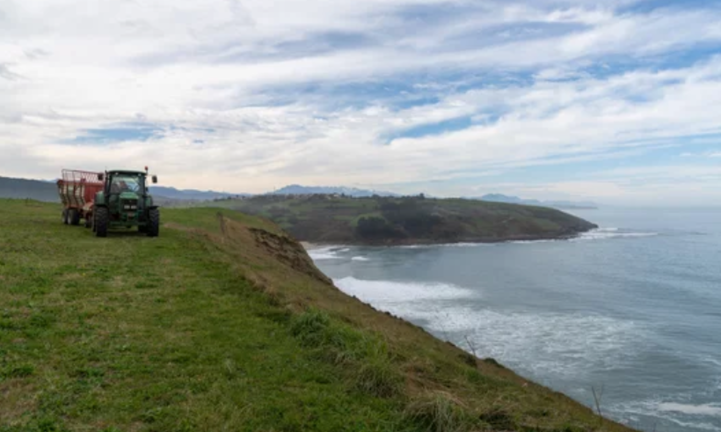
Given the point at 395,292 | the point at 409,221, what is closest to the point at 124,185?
the point at 395,292

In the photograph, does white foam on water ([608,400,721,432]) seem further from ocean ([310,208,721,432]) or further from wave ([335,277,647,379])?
wave ([335,277,647,379])

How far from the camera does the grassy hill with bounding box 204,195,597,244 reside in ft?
338

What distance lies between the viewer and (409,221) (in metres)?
110

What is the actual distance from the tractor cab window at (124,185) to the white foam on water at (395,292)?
19.4 meters

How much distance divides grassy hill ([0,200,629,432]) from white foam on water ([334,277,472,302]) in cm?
2374

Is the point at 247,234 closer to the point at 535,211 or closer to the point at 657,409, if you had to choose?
the point at 657,409

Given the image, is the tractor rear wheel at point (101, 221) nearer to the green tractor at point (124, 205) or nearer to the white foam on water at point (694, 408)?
the green tractor at point (124, 205)

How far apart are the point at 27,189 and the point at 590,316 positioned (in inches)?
2519

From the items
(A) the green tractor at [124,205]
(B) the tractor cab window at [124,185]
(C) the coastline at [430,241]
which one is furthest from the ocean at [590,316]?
(C) the coastline at [430,241]

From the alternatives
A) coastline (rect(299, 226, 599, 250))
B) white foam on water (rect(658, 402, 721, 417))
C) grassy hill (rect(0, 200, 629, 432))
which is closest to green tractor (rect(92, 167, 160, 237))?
grassy hill (rect(0, 200, 629, 432))

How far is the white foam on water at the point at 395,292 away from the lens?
119 ft

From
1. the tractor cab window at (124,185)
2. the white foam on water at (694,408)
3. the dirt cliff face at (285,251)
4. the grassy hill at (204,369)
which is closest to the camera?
the grassy hill at (204,369)

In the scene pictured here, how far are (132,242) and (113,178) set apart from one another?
3.91 meters

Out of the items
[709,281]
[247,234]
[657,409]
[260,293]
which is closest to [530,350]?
[657,409]
